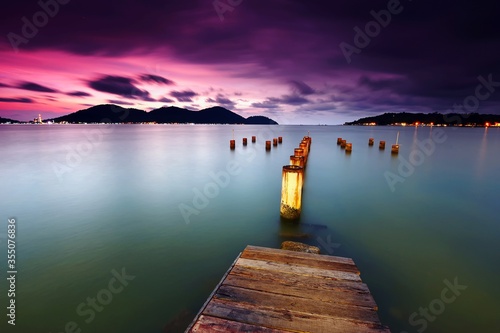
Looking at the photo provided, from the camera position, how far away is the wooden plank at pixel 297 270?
11.7 feet

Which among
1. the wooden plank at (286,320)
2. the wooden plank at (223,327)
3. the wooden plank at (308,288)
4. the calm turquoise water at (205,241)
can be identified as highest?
the wooden plank at (308,288)

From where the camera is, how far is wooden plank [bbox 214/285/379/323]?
9.36 ft

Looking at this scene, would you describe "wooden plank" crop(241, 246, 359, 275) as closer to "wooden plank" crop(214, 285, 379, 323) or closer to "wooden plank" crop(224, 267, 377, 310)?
"wooden plank" crop(224, 267, 377, 310)

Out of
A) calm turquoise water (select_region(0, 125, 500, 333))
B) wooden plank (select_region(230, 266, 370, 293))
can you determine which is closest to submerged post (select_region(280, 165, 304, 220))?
calm turquoise water (select_region(0, 125, 500, 333))

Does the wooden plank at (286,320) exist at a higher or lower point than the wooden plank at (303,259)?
lower

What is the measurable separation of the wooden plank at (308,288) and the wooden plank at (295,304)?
72 millimetres

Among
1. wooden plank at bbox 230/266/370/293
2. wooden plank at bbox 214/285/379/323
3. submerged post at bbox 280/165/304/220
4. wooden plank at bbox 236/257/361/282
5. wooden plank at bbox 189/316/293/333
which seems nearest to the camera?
wooden plank at bbox 189/316/293/333

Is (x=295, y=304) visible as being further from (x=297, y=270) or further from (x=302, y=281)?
(x=297, y=270)

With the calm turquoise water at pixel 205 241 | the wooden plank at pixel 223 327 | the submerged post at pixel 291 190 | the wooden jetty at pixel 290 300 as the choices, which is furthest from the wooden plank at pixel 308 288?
the submerged post at pixel 291 190

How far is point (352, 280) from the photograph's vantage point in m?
3.50

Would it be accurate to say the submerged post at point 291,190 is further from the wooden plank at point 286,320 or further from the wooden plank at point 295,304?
the wooden plank at point 286,320

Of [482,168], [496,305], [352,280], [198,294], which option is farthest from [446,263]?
[482,168]

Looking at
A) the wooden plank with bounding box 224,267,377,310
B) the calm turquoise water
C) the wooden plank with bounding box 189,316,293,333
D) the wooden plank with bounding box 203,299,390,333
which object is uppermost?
the wooden plank with bounding box 224,267,377,310

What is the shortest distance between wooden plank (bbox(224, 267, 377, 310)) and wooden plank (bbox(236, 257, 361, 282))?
102 millimetres
